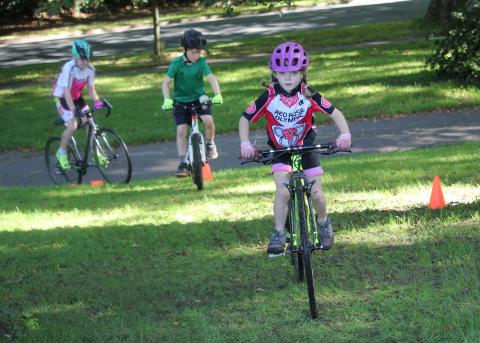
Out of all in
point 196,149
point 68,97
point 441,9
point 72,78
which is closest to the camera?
point 196,149

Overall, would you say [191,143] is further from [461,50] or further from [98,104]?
[461,50]

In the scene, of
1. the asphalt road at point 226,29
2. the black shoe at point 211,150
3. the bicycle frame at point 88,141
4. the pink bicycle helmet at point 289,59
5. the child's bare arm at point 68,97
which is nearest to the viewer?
the pink bicycle helmet at point 289,59

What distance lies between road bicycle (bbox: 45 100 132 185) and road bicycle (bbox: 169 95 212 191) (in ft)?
4.37

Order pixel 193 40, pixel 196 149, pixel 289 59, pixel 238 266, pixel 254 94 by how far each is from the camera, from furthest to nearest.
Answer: pixel 254 94 → pixel 196 149 → pixel 193 40 → pixel 238 266 → pixel 289 59

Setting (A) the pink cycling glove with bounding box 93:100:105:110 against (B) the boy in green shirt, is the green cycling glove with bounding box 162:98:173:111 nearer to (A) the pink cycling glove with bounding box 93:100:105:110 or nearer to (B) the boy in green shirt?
(B) the boy in green shirt

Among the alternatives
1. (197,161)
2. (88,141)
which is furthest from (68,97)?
(197,161)

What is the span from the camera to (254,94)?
19344mm

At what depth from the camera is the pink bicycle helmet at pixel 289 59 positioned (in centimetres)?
597

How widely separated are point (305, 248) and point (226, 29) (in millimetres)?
28208

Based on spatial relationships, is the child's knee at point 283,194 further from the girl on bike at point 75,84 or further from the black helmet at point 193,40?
the girl on bike at point 75,84

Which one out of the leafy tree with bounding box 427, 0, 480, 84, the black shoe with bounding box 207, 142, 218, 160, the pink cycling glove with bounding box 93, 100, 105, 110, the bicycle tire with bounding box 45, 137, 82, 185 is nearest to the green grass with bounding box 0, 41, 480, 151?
the leafy tree with bounding box 427, 0, 480, 84

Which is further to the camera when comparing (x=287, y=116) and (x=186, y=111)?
(x=186, y=111)

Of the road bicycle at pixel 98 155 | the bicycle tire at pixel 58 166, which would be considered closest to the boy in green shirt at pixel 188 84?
the road bicycle at pixel 98 155

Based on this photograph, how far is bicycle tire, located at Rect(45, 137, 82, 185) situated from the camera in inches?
498
